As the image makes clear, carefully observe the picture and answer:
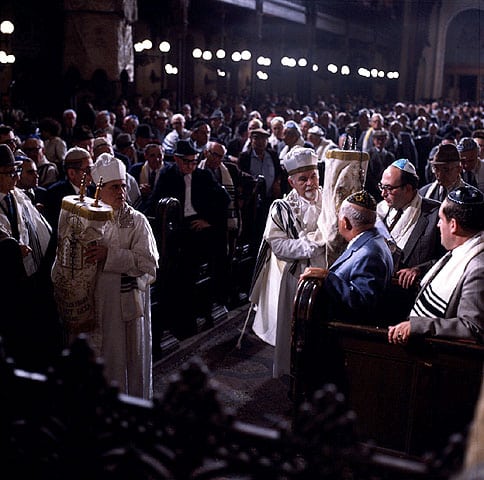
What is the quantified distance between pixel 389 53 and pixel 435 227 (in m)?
37.0

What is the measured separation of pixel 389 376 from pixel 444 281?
68cm

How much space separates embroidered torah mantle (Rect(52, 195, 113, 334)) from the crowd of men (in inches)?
4.8

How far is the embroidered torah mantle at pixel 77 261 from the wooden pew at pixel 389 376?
136 centimetres

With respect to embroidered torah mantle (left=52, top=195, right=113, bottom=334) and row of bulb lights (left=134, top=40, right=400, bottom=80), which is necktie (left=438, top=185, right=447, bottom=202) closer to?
embroidered torah mantle (left=52, top=195, right=113, bottom=334)

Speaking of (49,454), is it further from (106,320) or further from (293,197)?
(293,197)

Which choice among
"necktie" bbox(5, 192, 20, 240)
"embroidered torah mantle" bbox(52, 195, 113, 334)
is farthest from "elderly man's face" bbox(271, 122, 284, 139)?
"embroidered torah mantle" bbox(52, 195, 113, 334)

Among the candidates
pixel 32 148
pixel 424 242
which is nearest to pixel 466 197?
pixel 424 242

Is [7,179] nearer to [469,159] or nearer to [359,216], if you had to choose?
[359,216]

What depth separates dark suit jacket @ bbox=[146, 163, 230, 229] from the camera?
26.5 ft

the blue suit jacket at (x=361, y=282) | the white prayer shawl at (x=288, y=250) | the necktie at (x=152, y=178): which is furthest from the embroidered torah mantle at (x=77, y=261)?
the necktie at (x=152, y=178)

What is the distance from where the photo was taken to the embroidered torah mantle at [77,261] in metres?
4.50

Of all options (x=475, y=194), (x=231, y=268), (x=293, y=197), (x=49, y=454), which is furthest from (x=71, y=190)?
(x=49, y=454)

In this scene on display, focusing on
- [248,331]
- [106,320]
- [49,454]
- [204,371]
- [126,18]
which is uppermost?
[126,18]

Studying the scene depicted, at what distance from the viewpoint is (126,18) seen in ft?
37.5
